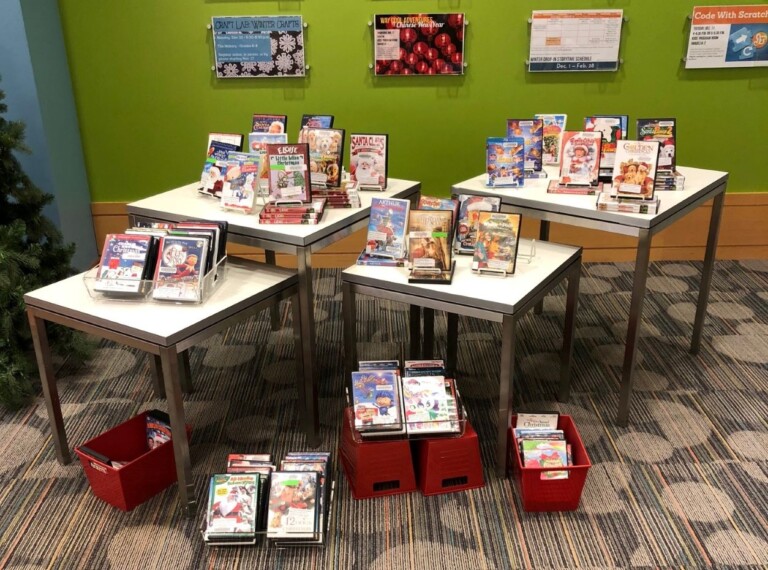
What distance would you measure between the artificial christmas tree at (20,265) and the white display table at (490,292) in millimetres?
1441

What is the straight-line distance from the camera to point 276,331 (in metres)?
3.81

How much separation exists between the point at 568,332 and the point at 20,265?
93.2 inches

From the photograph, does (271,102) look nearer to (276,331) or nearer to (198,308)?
(276,331)

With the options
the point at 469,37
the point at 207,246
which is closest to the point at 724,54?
the point at 469,37

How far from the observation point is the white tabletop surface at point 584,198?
2680 mm

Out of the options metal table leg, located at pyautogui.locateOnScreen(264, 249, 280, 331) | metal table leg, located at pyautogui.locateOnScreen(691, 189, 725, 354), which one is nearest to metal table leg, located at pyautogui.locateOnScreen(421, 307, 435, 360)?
metal table leg, located at pyautogui.locateOnScreen(264, 249, 280, 331)

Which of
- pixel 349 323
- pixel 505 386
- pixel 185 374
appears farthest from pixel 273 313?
pixel 505 386

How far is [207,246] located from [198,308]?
216mm

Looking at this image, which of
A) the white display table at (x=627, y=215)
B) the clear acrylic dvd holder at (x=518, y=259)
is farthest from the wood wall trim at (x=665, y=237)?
the clear acrylic dvd holder at (x=518, y=259)

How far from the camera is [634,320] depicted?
109 inches

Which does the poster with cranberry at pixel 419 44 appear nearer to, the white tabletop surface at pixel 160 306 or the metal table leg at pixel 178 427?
the white tabletop surface at pixel 160 306

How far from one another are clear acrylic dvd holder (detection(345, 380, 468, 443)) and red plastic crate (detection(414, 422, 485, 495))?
0.03 m

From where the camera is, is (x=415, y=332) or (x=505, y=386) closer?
(x=505, y=386)

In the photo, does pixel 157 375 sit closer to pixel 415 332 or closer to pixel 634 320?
pixel 415 332
